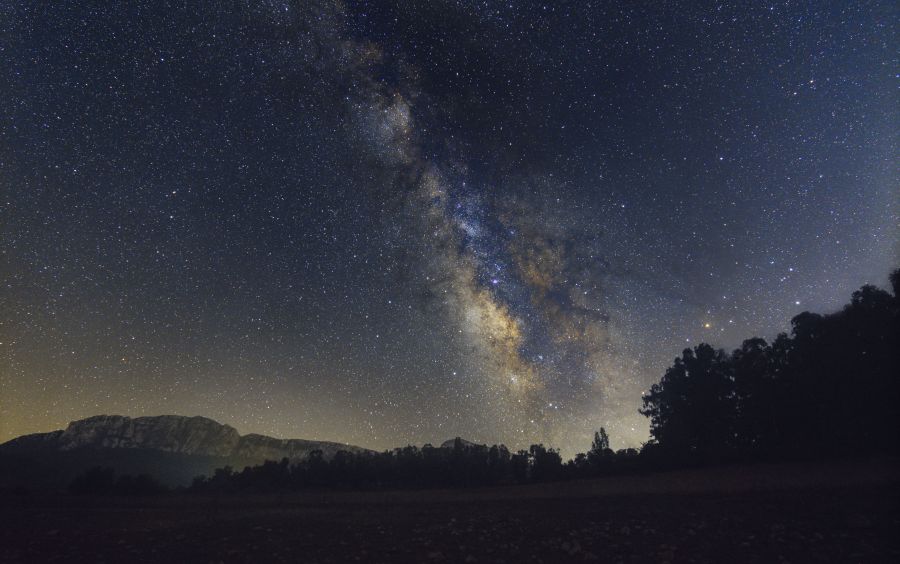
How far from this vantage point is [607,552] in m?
11.4

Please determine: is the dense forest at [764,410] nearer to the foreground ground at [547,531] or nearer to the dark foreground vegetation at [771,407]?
the dark foreground vegetation at [771,407]

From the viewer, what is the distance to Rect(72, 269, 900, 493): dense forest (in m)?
27.4

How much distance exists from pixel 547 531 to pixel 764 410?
99.5 feet

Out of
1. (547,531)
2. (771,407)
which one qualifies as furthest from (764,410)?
(547,531)

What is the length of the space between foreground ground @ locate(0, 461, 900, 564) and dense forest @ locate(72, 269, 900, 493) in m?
7.52

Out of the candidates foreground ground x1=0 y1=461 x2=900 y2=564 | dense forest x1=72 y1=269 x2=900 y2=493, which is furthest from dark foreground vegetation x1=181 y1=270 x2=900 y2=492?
foreground ground x1=0 y1=461 x2=900 y2=564

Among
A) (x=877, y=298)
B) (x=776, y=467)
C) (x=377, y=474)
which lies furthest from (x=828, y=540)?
(x=377, y=474)

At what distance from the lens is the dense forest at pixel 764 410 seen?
27422 mm

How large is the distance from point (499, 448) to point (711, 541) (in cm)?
5583

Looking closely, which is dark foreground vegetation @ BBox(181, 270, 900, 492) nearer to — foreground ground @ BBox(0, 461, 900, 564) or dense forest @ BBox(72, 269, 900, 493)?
dense forest @ BBox(72, 269, 900, 493)

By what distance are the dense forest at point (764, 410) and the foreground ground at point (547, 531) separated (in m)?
7.52

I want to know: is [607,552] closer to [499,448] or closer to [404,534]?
[404,534]

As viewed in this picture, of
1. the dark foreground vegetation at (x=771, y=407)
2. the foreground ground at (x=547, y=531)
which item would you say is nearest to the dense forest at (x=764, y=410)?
the dark foreground vegetation at (x=771, y=407)

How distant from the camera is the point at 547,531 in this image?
14281 millimetres
